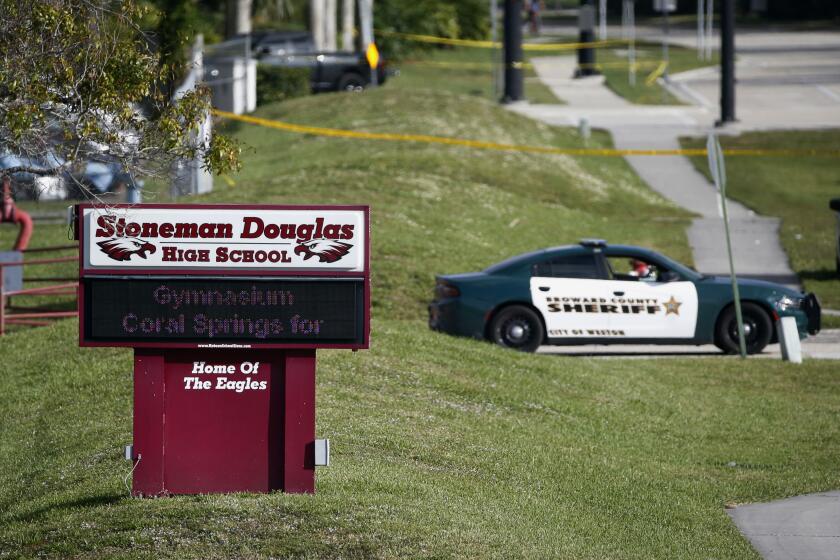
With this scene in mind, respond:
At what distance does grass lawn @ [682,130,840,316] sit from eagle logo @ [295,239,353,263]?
13.8m

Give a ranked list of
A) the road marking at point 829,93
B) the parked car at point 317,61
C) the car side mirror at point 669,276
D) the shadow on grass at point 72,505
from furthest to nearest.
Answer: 1. the road marking at point 829,93
2. the parked car at point 317,61
3. the car side mirror at point 669,276
4. the shadow on grass at point 72,505

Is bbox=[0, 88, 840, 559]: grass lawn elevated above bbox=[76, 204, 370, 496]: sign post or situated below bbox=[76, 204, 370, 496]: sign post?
below

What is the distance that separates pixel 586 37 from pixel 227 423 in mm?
50347

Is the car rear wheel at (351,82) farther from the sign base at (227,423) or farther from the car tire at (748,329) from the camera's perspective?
the sign base at (227,423)

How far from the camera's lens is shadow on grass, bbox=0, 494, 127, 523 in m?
9.77

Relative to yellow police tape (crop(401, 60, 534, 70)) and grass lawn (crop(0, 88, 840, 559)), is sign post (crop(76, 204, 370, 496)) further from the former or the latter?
yellow police tape (crop(401, 60, 534, 70))

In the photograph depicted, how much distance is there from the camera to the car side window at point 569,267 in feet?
60.0

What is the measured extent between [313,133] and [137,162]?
2716 cm

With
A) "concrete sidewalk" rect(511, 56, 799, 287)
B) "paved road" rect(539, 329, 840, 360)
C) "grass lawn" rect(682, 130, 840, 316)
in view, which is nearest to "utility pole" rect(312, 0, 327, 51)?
"concrete sidewalk" rect(511, 56, 799, 287)

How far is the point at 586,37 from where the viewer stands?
58062 millimetres

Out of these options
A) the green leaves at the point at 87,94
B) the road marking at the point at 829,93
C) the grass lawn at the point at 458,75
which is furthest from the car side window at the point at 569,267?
the road marking at the point at 829,93

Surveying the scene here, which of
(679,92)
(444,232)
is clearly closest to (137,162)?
(444,232)

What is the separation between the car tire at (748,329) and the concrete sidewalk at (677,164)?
5.61 meters

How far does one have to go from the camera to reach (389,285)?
2195 centimetres
